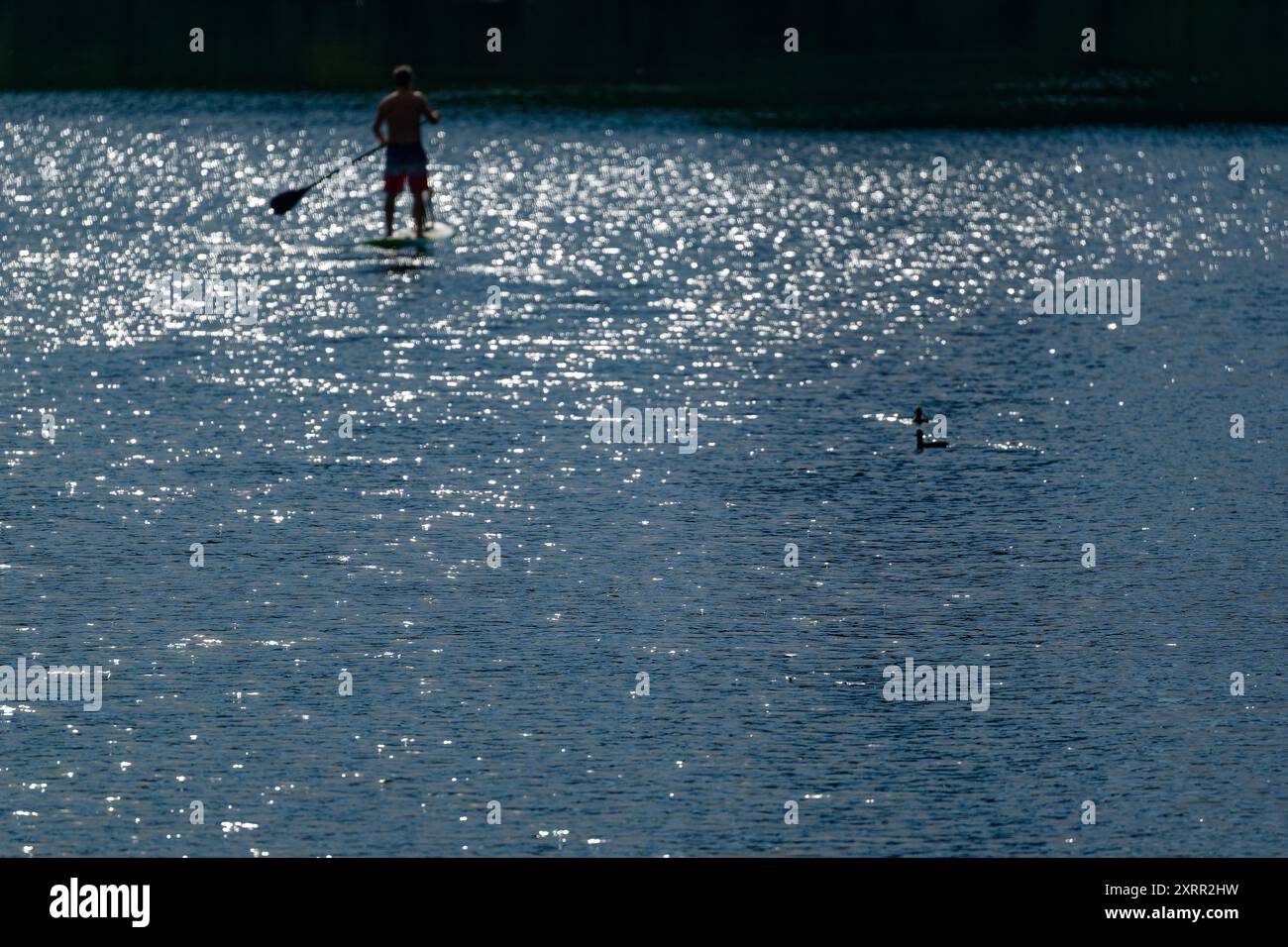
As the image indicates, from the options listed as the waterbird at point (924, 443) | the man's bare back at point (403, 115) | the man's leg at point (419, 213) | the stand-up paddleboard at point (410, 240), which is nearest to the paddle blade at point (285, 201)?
the stand-up paddleboard at point (410, 240)

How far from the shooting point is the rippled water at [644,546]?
9.67m

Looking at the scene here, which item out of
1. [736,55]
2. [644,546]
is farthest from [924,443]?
[736,55]

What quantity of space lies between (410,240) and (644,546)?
14.3 metres

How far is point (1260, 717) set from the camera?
1059 centimetres

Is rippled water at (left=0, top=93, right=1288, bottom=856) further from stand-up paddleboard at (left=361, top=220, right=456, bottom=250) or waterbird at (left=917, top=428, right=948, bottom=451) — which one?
stand-up paddleboard at (left=361, top=220, right=456, bottom=250)

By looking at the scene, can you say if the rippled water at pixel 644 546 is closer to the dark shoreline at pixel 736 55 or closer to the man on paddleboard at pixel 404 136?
the man on paddleboard at pixel 404 136

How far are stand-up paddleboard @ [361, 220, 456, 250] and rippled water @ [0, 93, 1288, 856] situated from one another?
0.97 m

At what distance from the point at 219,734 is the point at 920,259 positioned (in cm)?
1649

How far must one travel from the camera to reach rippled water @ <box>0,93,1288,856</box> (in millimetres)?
9672

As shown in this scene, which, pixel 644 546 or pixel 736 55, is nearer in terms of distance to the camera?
pixel 644 546

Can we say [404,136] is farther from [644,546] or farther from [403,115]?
[644,546]

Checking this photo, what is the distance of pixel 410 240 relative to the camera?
89.3 ft

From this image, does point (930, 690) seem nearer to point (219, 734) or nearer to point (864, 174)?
point (219, 734)
